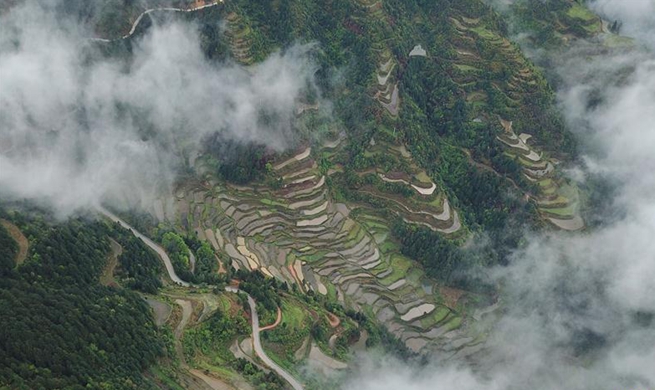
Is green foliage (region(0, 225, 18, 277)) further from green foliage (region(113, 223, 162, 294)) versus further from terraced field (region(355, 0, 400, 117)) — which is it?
terraced field (region(355, 0, 400, 117))

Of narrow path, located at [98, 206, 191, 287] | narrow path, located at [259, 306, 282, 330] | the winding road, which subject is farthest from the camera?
narrow path, located at [98, 206, 191, 287]

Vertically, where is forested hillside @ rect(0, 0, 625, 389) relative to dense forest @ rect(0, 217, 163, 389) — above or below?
above

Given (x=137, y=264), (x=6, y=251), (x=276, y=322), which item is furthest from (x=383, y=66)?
(x=6, y=251)

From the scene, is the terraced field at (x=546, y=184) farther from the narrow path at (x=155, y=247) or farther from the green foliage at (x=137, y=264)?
the green foliage at (x=137, y=264)

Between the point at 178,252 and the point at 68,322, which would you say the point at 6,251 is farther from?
the point at 178,252

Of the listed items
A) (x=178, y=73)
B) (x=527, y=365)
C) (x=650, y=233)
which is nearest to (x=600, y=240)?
(x=650, y=233)

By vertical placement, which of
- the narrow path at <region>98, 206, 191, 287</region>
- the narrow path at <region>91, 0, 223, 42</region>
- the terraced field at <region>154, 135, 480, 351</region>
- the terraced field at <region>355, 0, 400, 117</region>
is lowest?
the narrow path at <region>98, 206, 191, 287</region>

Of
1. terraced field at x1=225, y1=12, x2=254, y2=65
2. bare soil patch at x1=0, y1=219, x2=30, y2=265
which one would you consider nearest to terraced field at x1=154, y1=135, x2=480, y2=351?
terraced field at x1=225, y1=12, x2=254, y2=65

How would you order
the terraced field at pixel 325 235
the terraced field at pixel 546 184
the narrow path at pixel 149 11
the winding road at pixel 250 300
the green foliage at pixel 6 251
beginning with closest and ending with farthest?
the green foliage at pixel 6 251
the winding road at pixel 250 300
the terraced field at pixel 325 235
the narrow path at pixel 149 11
the terraced field at pixel 546 184

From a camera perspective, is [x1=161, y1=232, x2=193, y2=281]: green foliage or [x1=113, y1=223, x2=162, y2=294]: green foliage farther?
[x1=161, y1=232, x2=193, y2=281]: green foliage

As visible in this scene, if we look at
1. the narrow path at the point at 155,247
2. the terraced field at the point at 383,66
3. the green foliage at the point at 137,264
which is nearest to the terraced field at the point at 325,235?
the narrow path at the point at 155,247

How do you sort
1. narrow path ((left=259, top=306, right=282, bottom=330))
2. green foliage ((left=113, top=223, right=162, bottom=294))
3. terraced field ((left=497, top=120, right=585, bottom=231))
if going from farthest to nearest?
terraced field ((left=497, top=120, right=585, bottom=231))
narrow path ((left=259, top=306, right=282, bottom=330))
green foliage ((left=113, top=223, right=162, bottom=294))
